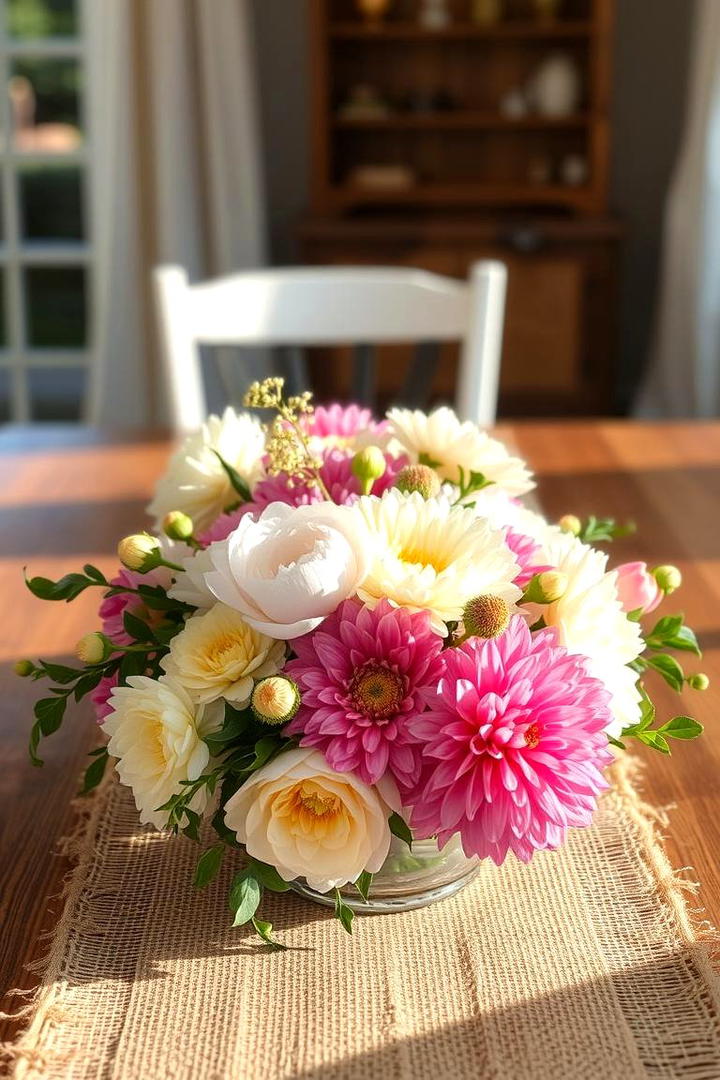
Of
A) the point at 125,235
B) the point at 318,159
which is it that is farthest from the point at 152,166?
the point at 318,159

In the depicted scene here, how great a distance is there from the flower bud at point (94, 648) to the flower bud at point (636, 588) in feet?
0.89

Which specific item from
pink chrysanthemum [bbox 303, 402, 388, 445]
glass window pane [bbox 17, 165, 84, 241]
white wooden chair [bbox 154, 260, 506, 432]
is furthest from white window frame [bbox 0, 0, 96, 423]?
pink chrysanthemum [bbox 303, 402, 388, 445]

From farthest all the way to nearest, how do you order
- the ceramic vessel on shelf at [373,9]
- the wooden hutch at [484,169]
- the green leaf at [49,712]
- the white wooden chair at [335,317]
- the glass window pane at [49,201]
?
the glass window pane at [49,201], the ceramic vessel on shelf at [373,9], the wooden hutch at [484,169], the white wooden chair at [335,317], the green leaf at [49,712]

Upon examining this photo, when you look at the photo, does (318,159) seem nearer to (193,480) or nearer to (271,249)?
(271,249)

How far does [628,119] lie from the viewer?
4.08m

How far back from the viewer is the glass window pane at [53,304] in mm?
4211

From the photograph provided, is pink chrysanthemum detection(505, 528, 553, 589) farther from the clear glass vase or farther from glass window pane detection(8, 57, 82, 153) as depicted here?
glass window pane detection(8, 57, 82, 153)

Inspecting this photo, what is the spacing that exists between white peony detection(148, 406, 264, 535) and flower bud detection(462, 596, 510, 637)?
219 mm

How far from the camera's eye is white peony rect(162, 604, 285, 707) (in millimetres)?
583

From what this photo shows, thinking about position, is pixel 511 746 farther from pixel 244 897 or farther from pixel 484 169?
pixel 484 169

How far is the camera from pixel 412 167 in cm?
417

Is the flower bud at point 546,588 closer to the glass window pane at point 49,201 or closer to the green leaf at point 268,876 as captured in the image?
the green leaf at point 268,876

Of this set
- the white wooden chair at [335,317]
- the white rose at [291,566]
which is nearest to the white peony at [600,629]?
the white rose at [291,566]

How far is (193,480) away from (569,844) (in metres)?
0.30
